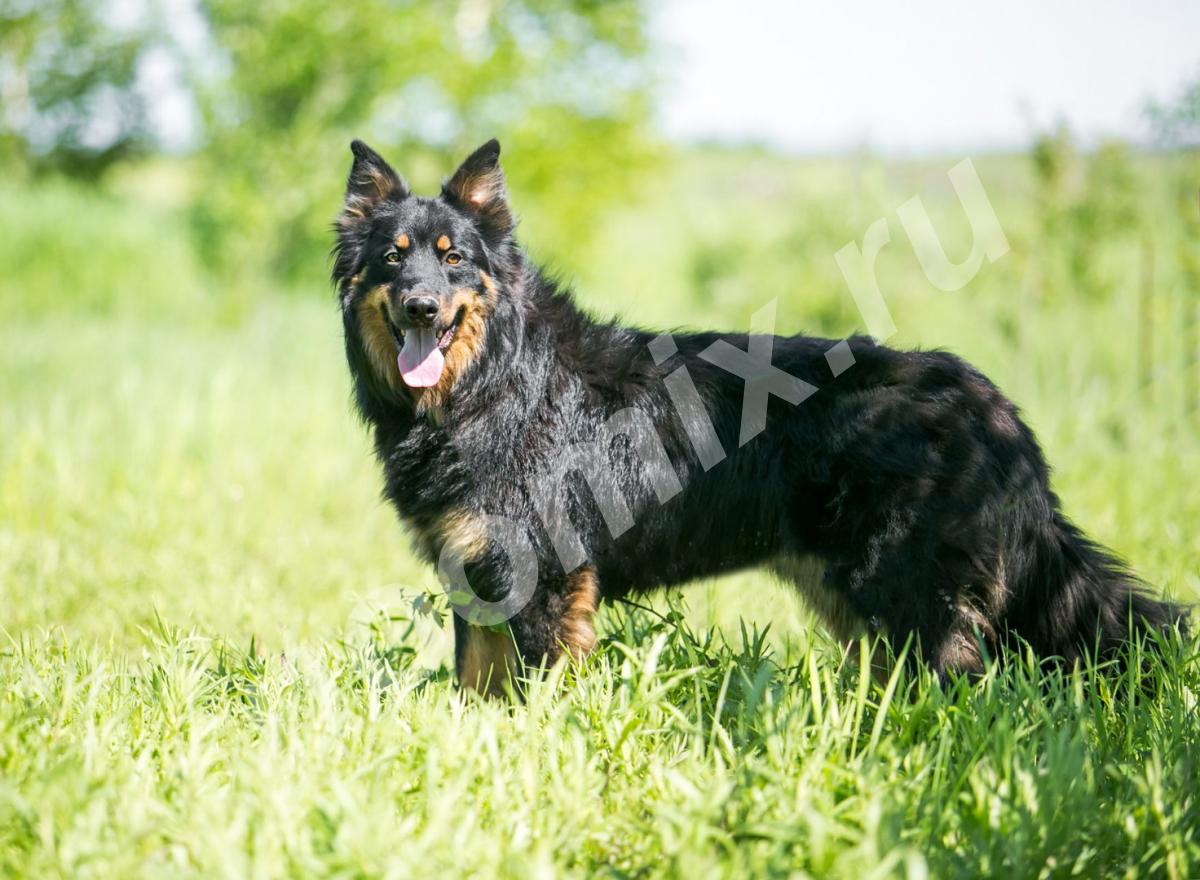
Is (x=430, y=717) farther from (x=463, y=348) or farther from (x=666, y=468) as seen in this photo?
(x=463, y=348)

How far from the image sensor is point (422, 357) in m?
3.87

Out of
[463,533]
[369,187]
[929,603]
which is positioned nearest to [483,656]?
[463,533]

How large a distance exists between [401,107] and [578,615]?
53.0 feet

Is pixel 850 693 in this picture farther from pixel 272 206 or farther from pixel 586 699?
pixel 272 206

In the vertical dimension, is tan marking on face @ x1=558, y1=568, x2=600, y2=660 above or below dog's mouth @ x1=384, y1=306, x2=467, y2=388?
below

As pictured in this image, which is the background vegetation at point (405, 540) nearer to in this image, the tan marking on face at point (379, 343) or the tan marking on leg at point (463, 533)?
the tan marking on leg at point (463, 533)

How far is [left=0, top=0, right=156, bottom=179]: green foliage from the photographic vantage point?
19.3 m

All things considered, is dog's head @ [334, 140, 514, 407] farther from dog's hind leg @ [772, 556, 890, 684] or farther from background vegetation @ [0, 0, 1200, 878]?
dog's hind leg @ [772, 556, 890, 684]

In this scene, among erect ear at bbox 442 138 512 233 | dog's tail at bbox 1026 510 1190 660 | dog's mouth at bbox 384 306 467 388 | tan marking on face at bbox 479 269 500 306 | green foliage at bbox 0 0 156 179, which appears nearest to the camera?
dog's tail at bbox 1026 510 1190 660

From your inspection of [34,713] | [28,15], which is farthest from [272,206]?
[34,713]

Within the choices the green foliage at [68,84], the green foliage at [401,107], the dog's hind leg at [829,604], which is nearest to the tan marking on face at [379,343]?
the dog's hind leg at [829,604]

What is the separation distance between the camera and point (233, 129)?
16.6m

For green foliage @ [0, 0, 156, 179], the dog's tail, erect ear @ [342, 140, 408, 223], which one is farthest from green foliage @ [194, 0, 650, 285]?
the dog's tail

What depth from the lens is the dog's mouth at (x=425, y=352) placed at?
3.85 m
